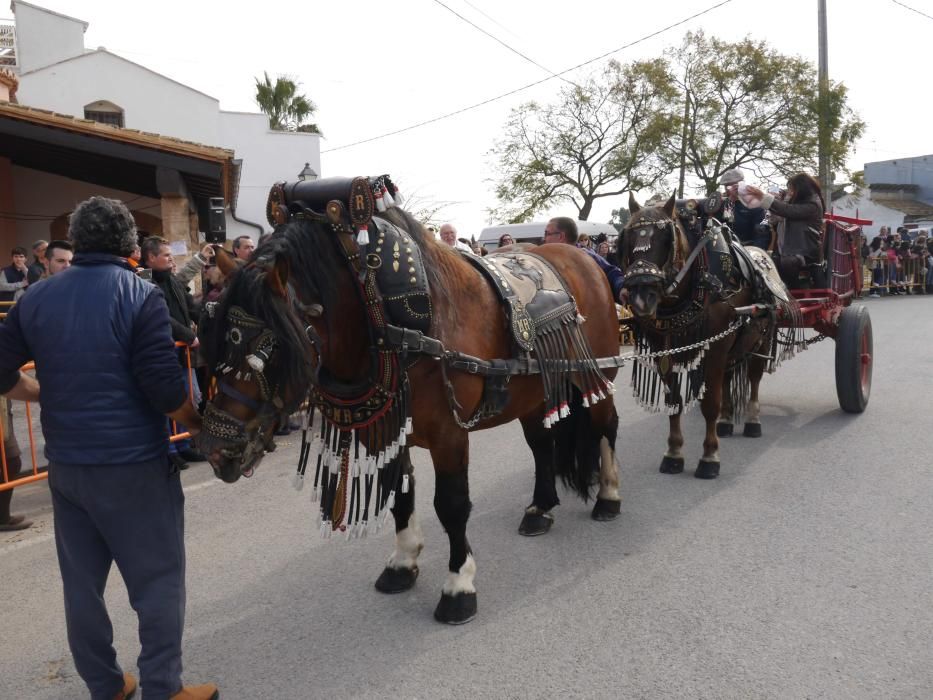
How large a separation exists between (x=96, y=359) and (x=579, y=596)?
7.60 ft

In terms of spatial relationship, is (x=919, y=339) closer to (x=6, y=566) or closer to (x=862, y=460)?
(x=862, y=460)

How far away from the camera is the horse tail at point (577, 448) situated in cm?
436

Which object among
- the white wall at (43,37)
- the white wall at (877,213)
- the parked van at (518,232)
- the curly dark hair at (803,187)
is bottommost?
the curly dark hair at (803,187)

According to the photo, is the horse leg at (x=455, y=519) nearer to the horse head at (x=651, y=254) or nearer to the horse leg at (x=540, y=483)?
the horse leg at (x=540, y=483)

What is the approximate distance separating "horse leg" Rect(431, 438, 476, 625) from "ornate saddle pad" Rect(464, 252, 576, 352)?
628mm

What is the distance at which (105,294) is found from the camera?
2.25 meters

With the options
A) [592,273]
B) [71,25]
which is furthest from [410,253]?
[71,25]

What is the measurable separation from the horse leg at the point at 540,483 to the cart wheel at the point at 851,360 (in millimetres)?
3701

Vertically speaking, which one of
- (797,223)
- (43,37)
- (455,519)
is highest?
(43,37)

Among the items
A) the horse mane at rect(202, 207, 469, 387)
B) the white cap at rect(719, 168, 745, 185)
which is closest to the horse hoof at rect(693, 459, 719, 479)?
the white cap at rect(719, 168, 745, 185)

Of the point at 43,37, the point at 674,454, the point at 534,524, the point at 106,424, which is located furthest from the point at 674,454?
the point at 43,37

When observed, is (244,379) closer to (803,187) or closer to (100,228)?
(100,228)

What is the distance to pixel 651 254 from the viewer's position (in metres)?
4.64

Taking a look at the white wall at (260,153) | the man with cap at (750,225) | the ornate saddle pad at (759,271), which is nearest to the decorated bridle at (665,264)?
the ornate saddle pad at (759,271)
